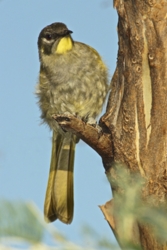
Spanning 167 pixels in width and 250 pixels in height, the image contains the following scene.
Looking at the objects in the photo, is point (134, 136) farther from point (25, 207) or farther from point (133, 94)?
point (25, 207)

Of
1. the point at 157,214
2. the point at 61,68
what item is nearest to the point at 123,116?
the point at 61,68

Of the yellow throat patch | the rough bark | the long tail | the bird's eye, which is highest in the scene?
the bird's eye

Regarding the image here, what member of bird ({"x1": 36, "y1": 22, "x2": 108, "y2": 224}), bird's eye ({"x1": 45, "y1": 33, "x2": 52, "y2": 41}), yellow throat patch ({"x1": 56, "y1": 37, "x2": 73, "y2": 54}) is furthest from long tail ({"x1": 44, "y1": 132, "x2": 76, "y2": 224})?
bird's eye ({"x1": 45, "y1": 33, "x2": 52, "y2": 41})

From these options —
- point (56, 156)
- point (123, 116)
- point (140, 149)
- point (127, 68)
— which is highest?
point (127, 68)

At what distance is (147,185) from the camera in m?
2.95

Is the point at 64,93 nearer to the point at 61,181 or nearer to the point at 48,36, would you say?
the point at 48,36

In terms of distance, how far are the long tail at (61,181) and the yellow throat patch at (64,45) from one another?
0.86m

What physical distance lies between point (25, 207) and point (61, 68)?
386 centimetres

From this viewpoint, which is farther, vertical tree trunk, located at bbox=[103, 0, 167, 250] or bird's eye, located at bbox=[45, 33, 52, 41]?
bird's eye, located at bbox=[45, 33, 52, 41]

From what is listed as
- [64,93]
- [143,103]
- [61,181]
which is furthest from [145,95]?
[61,181]

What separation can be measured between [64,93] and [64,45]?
0.60m

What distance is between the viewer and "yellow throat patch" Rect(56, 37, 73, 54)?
471cm

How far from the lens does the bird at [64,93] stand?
14.5 ft

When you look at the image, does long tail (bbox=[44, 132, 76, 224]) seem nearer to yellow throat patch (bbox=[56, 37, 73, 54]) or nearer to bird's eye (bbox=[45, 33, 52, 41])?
yellow throat patch (bbox=[56, 37, 73, 54])
